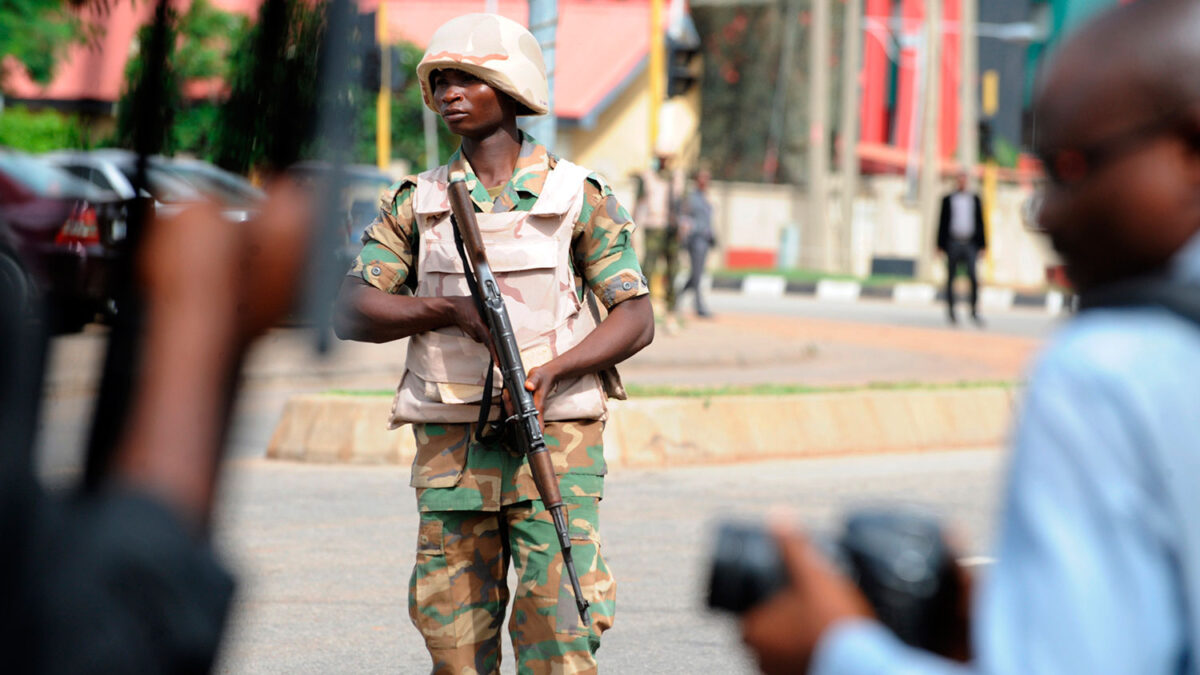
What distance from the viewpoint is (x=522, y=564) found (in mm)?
3293

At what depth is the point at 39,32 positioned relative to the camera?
3.46 feet

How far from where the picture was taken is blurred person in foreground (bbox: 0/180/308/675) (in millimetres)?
1081

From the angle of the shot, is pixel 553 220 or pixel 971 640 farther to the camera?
pixel 553 220

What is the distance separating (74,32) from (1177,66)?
0.71 m

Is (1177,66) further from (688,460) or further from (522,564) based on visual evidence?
(688,460)

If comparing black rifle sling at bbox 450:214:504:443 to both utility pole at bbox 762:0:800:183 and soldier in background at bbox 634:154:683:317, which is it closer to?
soldier in background at bbox 634:154:683:317

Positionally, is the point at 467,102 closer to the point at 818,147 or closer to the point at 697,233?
the point at 697,233

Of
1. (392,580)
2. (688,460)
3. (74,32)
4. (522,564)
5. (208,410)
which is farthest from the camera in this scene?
(688,460)

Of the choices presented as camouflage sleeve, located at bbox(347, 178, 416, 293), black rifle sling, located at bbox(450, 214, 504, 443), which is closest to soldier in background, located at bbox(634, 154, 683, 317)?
camouflage sleeve, located at bbox(347, 178, 416, 293)

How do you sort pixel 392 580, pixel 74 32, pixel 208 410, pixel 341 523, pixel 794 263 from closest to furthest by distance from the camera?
pixel 74 32 < pixel 208 410 < pixel 392 580 < pixel 341 523 < pixel 794 263

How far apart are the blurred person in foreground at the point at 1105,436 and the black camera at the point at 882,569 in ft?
0.05

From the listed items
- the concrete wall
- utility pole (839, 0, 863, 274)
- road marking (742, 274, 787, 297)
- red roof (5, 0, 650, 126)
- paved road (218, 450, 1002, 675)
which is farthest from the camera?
the concrete wall

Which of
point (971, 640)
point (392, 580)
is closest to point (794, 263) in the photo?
point (392, 580)

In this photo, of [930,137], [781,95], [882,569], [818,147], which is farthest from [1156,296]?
→ [781,95]
